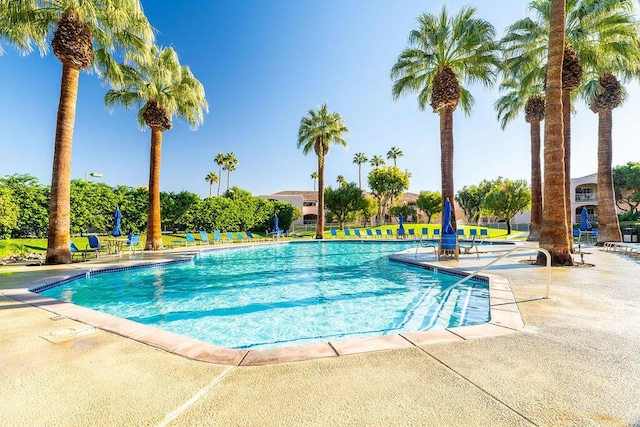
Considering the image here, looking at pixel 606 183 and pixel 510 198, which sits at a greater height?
pixel 510 198

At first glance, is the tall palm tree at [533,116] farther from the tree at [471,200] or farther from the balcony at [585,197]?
the tree at [471,200]

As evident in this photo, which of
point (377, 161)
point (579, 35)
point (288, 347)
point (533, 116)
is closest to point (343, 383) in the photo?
point (288, 347)

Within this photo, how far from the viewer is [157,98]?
16.3 m

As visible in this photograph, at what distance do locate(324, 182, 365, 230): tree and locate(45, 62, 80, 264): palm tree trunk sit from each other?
3177cm

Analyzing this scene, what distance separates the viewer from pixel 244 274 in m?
10.9

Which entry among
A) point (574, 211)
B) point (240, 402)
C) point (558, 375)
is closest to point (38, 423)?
point (240, 402)

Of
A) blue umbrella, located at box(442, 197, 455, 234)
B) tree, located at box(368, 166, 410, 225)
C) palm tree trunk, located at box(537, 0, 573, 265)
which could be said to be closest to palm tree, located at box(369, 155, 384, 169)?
tree, located at box(368, 166, 410, 225)

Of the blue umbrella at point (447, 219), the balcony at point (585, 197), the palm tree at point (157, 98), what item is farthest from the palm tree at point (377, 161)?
the blue umbrella at point (447, 219)

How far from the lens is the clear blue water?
5.38 m

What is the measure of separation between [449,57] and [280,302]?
1365 cm

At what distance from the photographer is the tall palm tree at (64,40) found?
34.9 ft

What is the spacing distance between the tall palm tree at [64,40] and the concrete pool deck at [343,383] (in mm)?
9113

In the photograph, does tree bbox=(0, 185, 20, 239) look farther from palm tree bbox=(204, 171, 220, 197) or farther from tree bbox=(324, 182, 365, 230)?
palm tree bbox=(204, 171, 220, 197)

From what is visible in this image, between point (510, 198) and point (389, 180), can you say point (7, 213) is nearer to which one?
point (510, 198)
